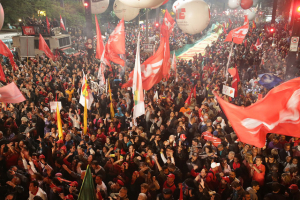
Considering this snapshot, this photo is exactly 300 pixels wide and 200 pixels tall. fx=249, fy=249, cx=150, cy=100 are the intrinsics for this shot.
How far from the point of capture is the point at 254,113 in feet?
13.3

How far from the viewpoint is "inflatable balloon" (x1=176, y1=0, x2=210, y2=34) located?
10.7m

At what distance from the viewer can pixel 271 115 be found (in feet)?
13.1

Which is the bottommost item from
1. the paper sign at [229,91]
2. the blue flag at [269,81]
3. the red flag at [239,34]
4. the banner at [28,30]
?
the paper sign at [229,91]

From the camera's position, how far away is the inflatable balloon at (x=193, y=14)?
1066cm

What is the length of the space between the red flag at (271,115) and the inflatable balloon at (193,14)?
7.47 metres

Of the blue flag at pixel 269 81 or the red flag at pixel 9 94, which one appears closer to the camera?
the red flag at pixel 9 94

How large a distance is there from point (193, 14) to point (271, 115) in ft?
25.4

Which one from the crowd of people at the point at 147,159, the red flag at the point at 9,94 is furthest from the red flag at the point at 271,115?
the red flag at the point at 9,94

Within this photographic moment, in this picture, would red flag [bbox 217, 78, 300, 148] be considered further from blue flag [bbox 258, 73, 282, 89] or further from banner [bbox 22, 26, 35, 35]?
banner [bbox 22, 26, 35, 35]

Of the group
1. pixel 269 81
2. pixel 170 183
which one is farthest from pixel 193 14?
pixel 170 183

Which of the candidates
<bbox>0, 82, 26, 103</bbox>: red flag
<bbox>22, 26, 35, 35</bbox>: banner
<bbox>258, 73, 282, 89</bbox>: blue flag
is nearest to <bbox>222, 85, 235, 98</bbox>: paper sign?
<bbox>258, 73, 282, 89</bbox>: blue flag

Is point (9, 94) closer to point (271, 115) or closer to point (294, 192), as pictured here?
point (271, 115)

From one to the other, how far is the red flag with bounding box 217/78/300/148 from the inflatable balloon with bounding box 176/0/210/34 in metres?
7.47

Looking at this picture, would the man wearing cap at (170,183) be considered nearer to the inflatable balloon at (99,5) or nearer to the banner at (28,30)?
the inflatable balloon at (99,5)
